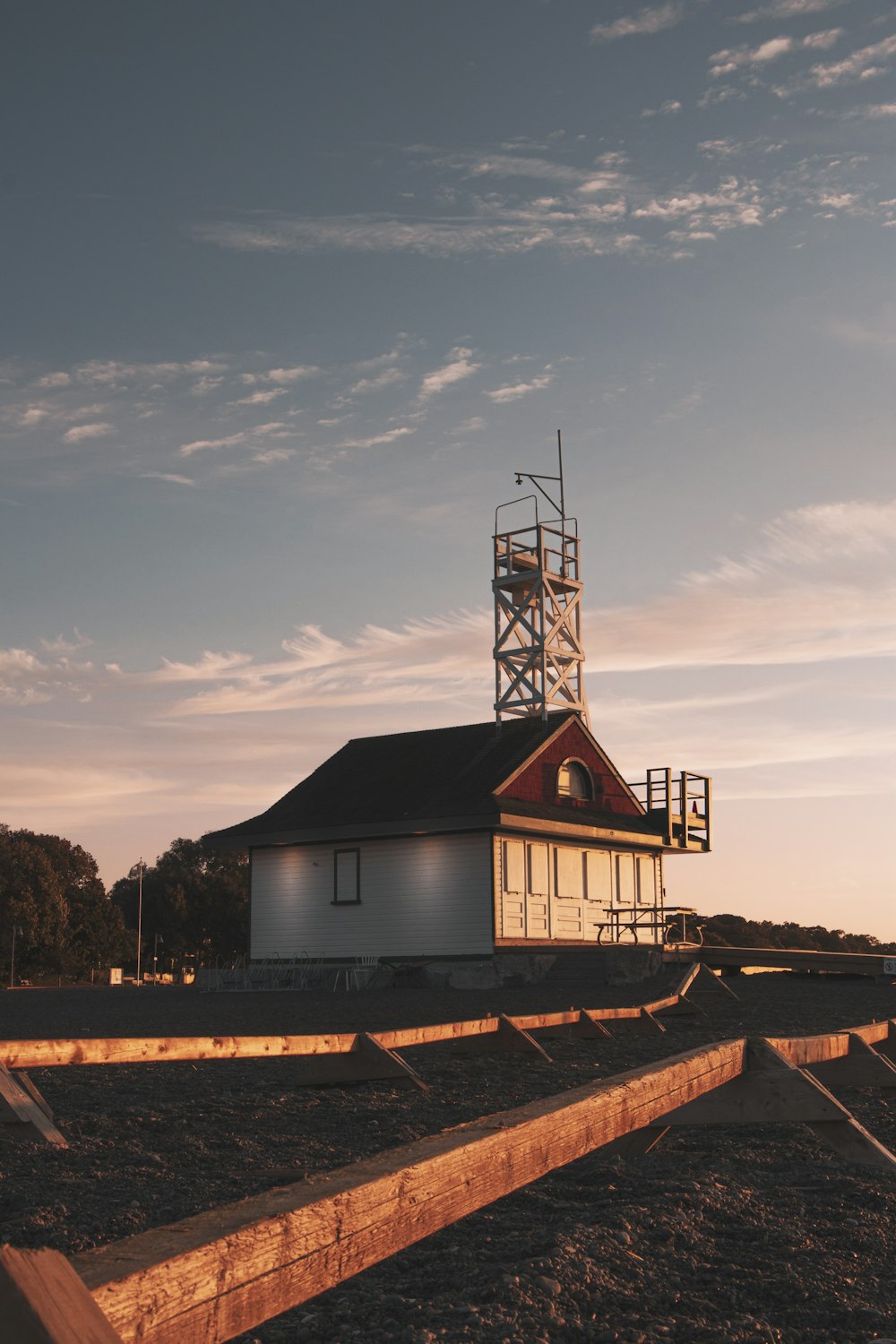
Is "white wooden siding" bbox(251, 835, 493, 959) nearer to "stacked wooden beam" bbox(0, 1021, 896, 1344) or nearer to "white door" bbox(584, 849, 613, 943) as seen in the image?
"white door" bbox(584, 849, 613, 943)

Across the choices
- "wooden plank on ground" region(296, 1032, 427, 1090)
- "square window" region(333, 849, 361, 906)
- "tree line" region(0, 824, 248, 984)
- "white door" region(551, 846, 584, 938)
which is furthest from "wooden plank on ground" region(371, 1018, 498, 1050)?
"tree line" region(0, 824, 248, 984)

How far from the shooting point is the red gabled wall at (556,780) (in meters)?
32.2

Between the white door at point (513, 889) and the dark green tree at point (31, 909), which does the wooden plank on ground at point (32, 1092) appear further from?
the dark green tree at point (31, 909)

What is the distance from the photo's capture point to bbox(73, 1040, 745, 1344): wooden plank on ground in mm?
1821

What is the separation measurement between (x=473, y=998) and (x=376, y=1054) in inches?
588

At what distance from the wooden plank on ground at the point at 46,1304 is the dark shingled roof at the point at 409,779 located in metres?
27.8

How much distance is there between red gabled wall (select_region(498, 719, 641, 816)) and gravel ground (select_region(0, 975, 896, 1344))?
22.1 metres

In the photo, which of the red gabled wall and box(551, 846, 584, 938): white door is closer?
the red gabled wall

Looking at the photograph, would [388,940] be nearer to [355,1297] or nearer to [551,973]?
[551,973]

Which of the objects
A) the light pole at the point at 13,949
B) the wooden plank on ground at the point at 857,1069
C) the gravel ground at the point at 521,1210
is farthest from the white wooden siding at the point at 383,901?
the light pole at the point at 13,949

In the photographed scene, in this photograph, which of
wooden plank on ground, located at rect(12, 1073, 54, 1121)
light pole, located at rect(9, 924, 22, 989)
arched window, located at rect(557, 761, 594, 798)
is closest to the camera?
wooden plank on ground, located at rect(12, 1073, 54, 1121)

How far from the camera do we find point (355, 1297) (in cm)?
359

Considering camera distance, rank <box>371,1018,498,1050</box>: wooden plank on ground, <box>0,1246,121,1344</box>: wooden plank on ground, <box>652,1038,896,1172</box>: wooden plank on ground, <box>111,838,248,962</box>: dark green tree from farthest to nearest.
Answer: <box>111,838,248,962</box>: dark green tree → <box>371,1018,498,1050</box>: wooden plank on ground → <box>652,1038,896,1172</box>: wooden plank on ground → <box>0,1246,121,1344</box>: wooden plank on ground

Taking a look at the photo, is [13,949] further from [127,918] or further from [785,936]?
[785,936]
